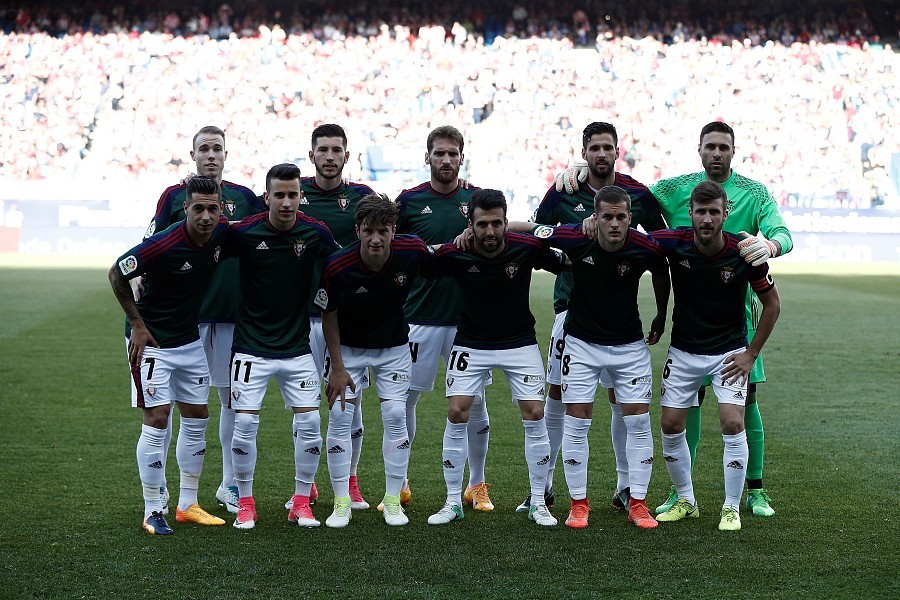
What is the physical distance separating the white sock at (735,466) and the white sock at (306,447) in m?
2.22

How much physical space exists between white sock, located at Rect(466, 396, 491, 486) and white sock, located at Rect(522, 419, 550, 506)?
0.45 m

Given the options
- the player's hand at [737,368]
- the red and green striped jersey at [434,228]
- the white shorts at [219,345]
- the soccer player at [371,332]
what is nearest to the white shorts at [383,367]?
the soccer player at [371,332]

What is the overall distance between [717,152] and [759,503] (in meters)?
2.02

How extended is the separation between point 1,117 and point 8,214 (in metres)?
4.71

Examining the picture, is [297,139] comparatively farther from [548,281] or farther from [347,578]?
[347,578]

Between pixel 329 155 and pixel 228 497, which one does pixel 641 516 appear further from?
pixel 329 155

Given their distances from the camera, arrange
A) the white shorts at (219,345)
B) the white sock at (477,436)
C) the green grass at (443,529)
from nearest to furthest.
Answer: the green grass at (443,529), the white sock at (477,436), the white shorts at (219,345)

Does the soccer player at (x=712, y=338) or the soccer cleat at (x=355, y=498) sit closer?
the soccer player at (x=712, y=338)

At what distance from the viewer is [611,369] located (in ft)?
18.6

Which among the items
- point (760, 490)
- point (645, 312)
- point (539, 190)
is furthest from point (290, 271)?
point (539, 190)

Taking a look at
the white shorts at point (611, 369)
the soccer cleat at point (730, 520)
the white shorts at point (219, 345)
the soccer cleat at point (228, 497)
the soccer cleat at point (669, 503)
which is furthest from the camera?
the white shorts at point (219, 345)

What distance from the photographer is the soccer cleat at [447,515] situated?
5629 millimetres

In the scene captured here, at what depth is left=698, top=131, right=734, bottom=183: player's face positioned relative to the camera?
5.93m

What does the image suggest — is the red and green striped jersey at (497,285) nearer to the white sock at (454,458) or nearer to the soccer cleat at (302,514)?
the white sock at (454,458)
